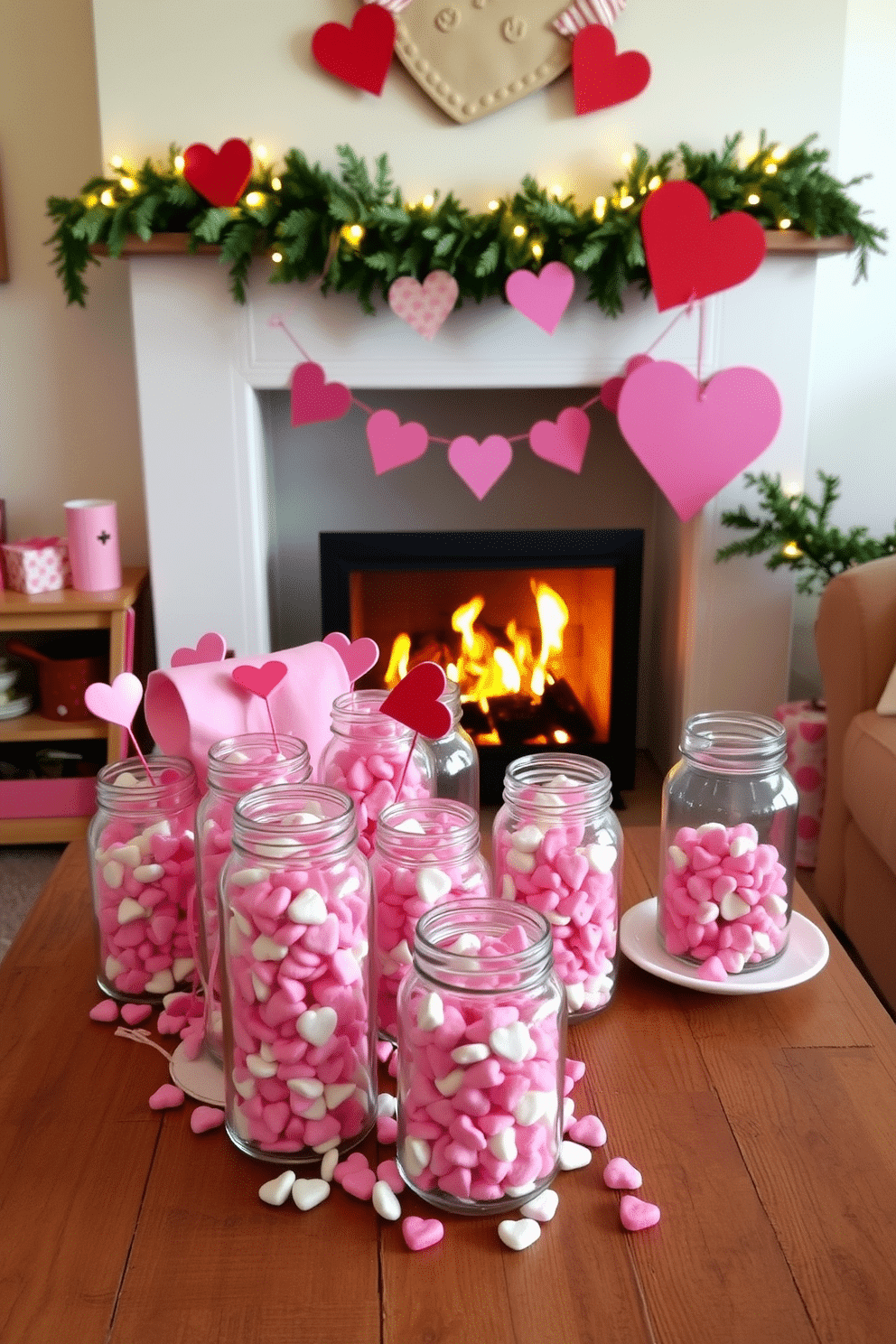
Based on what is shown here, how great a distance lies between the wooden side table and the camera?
2455 mm

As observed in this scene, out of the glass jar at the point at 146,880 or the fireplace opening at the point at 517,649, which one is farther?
the fireplace opening at the point at 517,649

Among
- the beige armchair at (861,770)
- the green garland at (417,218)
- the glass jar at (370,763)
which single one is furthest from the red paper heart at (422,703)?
the green garland at (417,218)

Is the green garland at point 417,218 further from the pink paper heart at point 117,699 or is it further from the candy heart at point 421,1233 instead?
the candy heart at point 421,1233

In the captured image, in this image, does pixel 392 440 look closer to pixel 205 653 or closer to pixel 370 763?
pixel 205 653

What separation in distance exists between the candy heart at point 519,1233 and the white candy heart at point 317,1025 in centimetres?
17

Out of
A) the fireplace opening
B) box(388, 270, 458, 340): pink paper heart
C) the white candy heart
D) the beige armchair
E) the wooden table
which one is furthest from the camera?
the fireplace opening

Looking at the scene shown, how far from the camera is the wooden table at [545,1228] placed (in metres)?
0.70

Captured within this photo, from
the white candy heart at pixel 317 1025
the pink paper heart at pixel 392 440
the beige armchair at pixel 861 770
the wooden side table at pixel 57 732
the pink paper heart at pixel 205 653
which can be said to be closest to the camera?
the white candy heart at pixel 317 1025

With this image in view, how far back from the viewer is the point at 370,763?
3.42 ft

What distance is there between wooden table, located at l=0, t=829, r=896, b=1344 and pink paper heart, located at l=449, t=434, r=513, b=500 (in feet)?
5.64

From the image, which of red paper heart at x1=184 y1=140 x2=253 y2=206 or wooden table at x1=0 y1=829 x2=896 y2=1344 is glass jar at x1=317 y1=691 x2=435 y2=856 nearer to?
wooden table at x1=0 y1=829 x2=896 y2=1344

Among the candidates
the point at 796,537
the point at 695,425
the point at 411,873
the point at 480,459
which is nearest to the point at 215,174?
the point at 480,459

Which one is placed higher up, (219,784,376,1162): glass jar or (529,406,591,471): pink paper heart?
(529,406,591,471): pink paper heart

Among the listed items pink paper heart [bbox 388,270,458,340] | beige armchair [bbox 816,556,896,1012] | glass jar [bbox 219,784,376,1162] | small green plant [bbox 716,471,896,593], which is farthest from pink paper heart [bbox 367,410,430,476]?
glass jar [bbox 219,784,376,1162]
